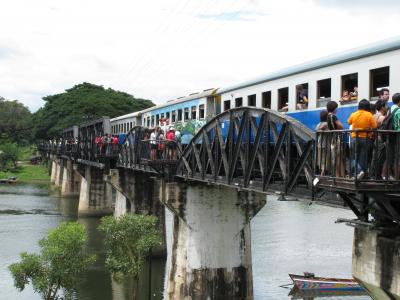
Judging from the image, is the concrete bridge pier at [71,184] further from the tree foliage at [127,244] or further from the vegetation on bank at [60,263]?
the vegetation on bank at [60,263]

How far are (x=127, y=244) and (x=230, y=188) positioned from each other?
5061mm

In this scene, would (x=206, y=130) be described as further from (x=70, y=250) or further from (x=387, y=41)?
(x=387, y=41)

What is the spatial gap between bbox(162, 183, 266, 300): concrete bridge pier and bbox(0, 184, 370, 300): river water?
2.72 metres

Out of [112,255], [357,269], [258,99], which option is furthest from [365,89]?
[112,255]

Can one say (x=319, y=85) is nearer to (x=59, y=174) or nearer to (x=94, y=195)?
(x=94, y=195)

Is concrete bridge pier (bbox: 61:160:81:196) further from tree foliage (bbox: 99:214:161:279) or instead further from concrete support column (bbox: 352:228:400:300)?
concrete support column (bbox: 352:228:400:300)

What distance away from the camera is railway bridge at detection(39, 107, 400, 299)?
466 inches

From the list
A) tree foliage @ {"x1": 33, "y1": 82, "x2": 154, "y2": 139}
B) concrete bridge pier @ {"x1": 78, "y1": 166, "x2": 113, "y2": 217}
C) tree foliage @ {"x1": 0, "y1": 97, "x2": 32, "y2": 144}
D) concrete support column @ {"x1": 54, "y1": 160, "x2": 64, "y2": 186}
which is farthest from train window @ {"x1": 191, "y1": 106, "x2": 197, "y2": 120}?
tree foliage @ {"x1": 0, "y1": 97, "x2": 32, "y2": 144}

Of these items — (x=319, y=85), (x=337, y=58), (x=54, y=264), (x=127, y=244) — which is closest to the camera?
(x=337, y=58)

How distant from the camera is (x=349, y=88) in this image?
52.0 ft

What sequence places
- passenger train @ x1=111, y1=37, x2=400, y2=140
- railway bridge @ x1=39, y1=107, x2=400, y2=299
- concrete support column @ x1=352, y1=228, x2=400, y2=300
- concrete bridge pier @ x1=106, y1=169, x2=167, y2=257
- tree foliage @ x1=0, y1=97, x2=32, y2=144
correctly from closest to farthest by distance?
1. concrete support column @ x1=352, y1=228, x2=400, y2=300
2. railway bridge @ x1=39, y1=107, x2=400, y2=299
3. passenger train @ x1=111, y1=37, x2=400, y2=140
4. concrete bridge pier @ x1=106, y1=169, x2=167, y2=257
5. tree foliage @ x1=0, y1=97, x2=32, y2=144

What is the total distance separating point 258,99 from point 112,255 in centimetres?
1001

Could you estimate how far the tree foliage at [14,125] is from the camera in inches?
5118

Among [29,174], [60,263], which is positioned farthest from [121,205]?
[29,174]
